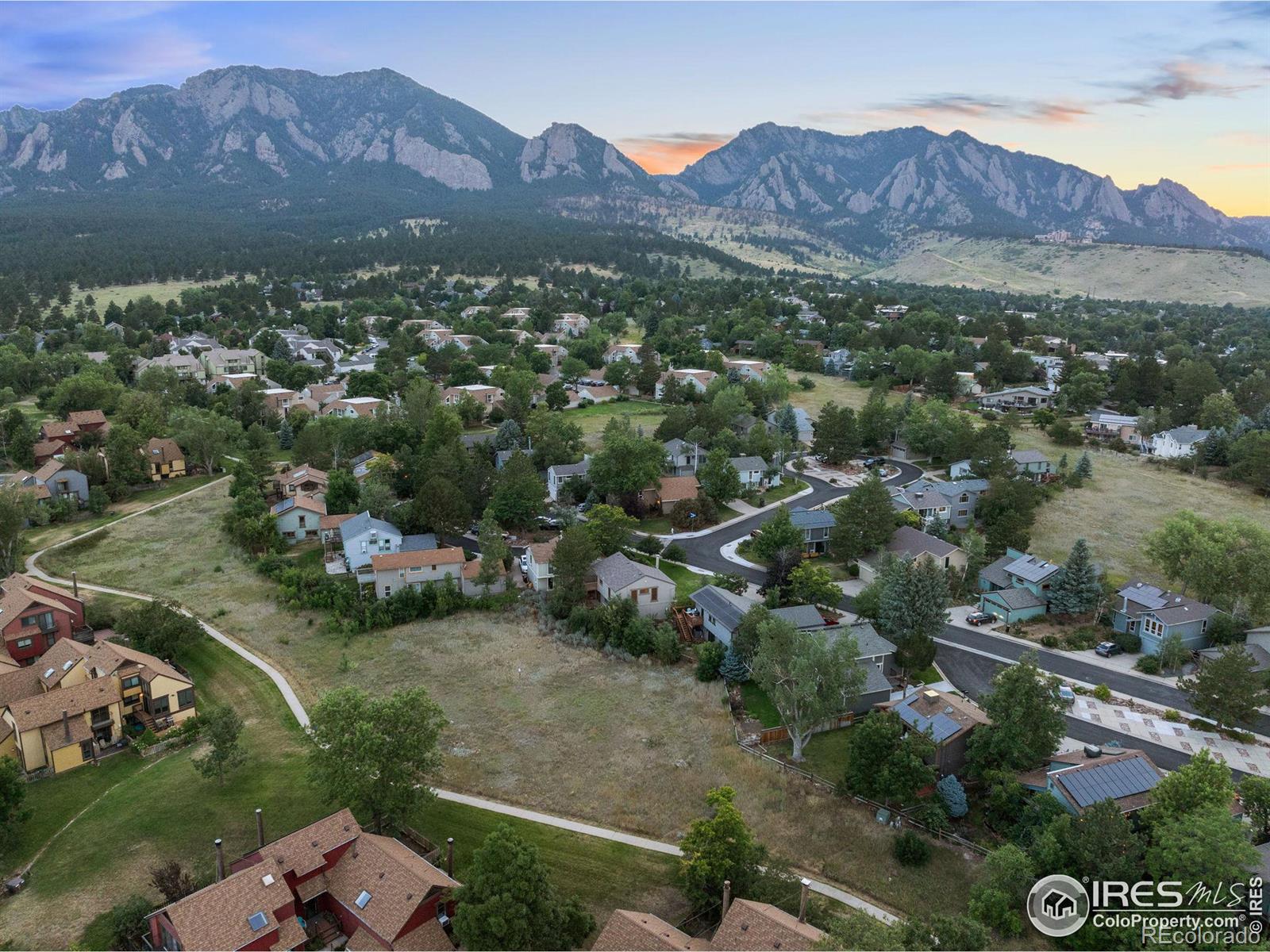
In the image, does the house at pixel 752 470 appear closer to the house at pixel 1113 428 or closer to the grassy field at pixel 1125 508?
the grassy field at pixel 1125 508

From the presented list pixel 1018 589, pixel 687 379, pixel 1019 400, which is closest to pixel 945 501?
pixel 1018 589

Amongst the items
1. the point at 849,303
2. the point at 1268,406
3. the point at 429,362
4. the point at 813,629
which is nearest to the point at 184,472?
the point at 429,362

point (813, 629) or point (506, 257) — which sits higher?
point (506, 257)

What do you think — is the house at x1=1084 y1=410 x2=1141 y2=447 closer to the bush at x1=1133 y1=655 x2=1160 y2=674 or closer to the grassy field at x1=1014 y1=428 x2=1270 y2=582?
the grassy field at x1=1014 y1=428 x2=1270 y2=582

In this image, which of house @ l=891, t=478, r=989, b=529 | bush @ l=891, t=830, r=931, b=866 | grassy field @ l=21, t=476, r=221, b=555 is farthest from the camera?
house @ l=891, t=478, r=989, b=529

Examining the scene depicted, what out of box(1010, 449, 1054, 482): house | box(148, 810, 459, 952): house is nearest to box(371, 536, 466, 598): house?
box(148, 810, 459, 952): house

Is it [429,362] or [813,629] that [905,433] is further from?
[429,362]

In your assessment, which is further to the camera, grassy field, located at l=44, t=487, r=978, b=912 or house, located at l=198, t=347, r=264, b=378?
house, located at l=198, t=347, r=264, b=378
